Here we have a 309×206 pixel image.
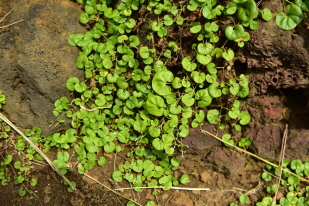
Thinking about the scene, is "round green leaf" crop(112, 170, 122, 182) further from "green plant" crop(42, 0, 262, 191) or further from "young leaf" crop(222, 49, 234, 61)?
"young leaf" crop(222, 49, 234, 61)

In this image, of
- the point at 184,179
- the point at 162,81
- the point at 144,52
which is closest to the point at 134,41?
the point at 144,52

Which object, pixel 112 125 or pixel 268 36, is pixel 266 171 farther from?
pixel 112 125

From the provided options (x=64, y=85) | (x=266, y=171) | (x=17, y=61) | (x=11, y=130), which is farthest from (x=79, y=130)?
(x=266, y=171)

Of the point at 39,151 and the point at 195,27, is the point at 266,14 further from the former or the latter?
the point at 39,151

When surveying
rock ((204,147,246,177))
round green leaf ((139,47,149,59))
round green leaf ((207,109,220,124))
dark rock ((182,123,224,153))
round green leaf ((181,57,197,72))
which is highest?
round green leaf ((139,47,149,59))

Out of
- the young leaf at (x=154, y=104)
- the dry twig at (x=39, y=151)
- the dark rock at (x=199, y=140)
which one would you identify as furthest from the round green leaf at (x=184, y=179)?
the dry twig at (x=39, y=151)

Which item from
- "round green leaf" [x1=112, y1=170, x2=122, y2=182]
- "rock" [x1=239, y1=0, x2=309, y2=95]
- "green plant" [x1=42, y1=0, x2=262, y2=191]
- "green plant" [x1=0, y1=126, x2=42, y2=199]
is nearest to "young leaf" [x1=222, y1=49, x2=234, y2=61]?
"green plant" [x1=42, y1=0, x2=262, y2=191]
